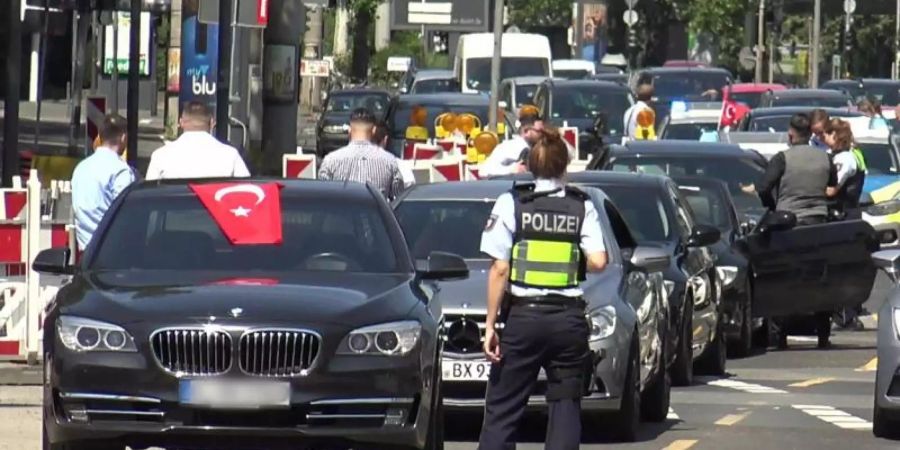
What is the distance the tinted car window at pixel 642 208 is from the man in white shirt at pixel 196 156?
2.93m

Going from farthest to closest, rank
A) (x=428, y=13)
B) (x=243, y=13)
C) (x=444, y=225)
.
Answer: (x=428, y=13), (x=243, y=13), (x=444, y=225)

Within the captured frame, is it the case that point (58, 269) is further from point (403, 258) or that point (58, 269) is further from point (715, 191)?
point (715, 191)

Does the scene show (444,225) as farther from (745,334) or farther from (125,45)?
(125,45)

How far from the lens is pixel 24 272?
637 inches

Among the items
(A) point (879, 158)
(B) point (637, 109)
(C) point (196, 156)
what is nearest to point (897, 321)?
(C) point (196, 156)

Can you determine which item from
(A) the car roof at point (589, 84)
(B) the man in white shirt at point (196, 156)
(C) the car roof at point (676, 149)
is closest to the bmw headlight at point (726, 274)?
(C) the car roof at point (676, 149)

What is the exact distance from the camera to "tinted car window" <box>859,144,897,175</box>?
94.0 ft

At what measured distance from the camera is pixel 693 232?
16234 mm

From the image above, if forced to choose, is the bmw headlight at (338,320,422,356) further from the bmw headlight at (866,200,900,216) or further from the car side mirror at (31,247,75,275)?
the bmw headlight at (866,200,900,216)

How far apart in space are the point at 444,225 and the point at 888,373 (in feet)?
9.14

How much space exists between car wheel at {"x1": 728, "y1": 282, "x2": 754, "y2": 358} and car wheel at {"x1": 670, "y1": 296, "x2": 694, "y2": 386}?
2200 mm

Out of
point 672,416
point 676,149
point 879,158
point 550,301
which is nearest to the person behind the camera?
point 550,301

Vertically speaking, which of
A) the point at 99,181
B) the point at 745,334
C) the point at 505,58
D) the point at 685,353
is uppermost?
the point at 505,58

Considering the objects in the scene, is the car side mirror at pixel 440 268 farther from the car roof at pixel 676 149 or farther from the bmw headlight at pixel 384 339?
the car roof at pixel 676 149
